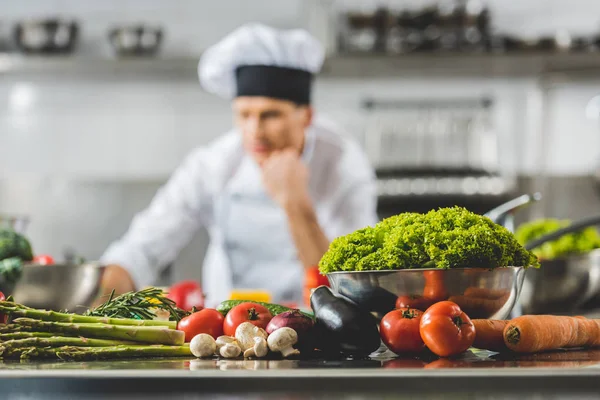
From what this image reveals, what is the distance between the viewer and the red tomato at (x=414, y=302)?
114cm

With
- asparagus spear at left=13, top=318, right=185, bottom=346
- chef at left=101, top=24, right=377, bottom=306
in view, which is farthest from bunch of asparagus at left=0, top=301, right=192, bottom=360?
chef at left=101, top=24, right=377, bottom=306

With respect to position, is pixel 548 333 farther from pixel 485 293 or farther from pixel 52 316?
pixel 52 316

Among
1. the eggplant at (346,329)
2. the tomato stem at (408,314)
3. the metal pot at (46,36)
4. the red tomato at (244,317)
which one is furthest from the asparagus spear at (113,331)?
the metal pot at (46,36)

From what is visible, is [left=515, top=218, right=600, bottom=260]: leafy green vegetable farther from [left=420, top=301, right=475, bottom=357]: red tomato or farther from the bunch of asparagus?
the bunch of asparagus

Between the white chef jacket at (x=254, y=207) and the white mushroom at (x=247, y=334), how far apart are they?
8.49ft

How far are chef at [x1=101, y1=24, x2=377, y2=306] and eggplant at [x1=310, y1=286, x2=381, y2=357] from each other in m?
2.08

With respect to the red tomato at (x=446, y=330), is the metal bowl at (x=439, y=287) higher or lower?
higher

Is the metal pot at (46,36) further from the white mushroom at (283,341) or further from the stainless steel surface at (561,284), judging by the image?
the white mushroom at (283,341)

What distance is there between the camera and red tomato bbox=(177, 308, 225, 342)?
3.97ft

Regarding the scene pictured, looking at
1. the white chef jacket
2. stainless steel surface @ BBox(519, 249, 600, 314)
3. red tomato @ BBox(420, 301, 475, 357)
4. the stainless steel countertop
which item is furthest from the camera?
the white chef jacket

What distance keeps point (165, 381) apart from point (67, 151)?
14.6 ft

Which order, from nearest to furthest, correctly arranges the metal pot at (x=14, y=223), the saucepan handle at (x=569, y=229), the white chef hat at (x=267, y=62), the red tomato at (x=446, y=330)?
the red tomato at (x=446, y=330) → the saucepan handle at (x=569, y=229) → the metal pot at (x=14, y=223) → the white chef hat at (x=267, y=62)

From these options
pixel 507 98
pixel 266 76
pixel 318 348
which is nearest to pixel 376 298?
pixel 318 348

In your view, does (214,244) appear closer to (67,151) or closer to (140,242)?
(140,242)
